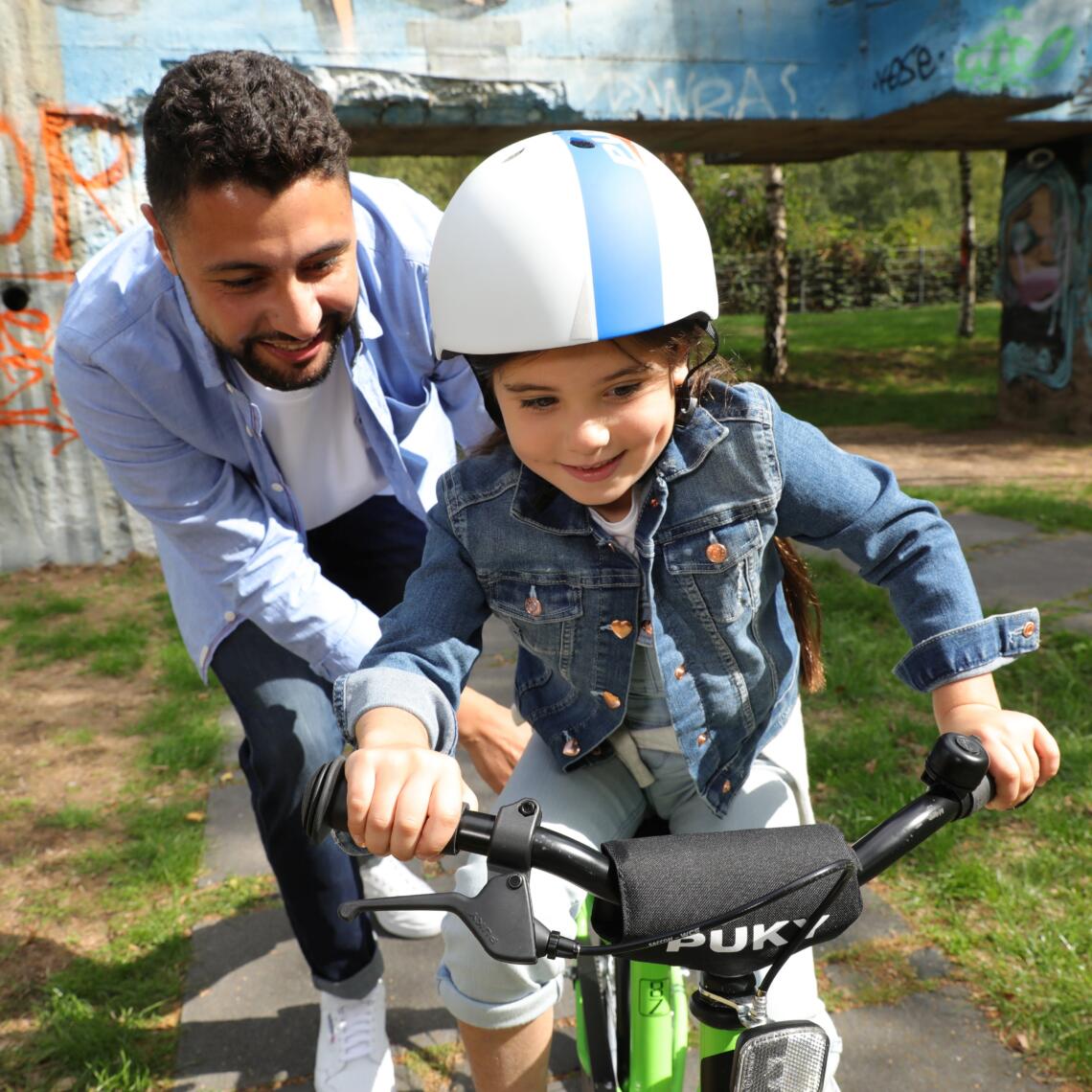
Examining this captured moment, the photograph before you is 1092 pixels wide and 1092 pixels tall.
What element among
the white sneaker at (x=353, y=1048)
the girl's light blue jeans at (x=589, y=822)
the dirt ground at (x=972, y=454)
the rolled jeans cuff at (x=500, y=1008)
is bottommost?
the dirt ground at (x=972, y=454)

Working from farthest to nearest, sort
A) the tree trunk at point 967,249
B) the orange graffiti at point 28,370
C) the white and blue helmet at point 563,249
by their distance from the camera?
the tree trunk at point 967,249, the orange graffiti at point 28,370, the white and blue helmet at point 563,249

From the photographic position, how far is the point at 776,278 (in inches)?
581

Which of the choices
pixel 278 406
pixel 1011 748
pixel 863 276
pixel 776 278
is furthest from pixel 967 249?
pixel 1011 748

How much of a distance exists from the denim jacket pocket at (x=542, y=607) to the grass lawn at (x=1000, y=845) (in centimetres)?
145

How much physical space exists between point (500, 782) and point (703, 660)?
60 cm

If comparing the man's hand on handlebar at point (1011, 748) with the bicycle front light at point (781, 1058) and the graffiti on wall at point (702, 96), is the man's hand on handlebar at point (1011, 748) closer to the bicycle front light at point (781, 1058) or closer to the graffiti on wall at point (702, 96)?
the bicycle front light at point (781, 1058)

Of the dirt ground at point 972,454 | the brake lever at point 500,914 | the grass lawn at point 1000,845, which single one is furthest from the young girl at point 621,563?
the dirt ground at point 972,454

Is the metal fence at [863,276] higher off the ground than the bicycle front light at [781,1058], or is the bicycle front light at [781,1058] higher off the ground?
the bicycle front light at [781,1058]

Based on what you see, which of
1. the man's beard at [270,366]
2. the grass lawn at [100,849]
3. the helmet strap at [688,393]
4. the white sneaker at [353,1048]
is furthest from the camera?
the grass lawn at [100,849]

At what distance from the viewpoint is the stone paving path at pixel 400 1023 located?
2340 mm

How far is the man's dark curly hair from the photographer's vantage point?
1967mm

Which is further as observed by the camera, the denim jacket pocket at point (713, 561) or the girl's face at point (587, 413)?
the denim jacket pocket at point (713, 561)

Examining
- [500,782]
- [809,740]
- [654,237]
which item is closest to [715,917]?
[654,237]

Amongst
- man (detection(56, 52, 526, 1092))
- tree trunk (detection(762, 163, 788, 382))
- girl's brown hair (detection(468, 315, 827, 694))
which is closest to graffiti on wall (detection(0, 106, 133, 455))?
man (detection(56, 52, 526, 1092))
